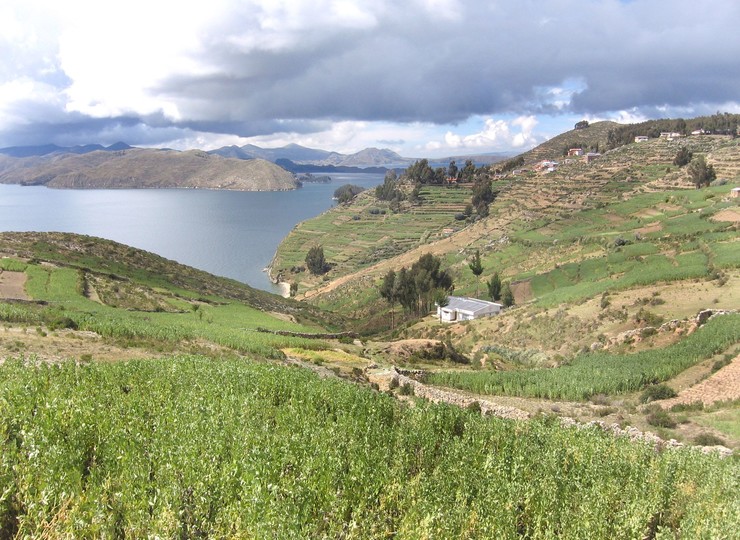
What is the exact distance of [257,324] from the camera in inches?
1626

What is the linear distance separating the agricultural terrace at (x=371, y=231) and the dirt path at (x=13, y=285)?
7069cm

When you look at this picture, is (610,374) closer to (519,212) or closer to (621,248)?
(621,248)

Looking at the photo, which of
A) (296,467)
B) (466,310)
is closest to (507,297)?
(466,310)

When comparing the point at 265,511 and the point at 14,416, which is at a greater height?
the point at 14,416

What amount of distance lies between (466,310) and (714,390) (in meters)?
33.6

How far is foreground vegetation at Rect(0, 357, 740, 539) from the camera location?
667 centimetres

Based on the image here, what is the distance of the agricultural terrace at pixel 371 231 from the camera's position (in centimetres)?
11681

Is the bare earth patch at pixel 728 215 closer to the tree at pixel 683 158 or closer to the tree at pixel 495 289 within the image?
the tree at pixel 495 289

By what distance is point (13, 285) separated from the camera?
38.6 metres

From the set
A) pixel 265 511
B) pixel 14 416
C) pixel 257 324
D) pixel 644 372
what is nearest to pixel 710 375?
pixel 644 372

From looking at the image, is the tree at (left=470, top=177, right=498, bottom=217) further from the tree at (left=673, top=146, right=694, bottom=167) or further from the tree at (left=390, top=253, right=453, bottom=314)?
the tree at (left=390, top=253, right=453, bottom=314)

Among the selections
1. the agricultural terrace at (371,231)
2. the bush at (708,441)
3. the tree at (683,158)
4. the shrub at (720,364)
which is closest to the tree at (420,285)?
the shrub at (720,364)

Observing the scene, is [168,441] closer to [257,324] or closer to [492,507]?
[492,507]

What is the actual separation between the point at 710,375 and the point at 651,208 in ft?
216
